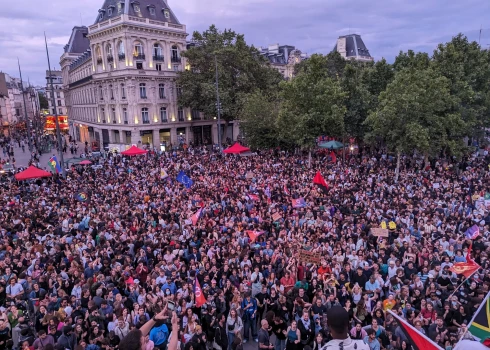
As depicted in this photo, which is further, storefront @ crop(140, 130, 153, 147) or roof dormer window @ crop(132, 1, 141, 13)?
storefront @ crop(140, 130, 153, 147)

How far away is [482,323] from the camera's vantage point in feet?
18.3

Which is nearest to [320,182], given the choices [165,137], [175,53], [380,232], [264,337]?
[380,232]

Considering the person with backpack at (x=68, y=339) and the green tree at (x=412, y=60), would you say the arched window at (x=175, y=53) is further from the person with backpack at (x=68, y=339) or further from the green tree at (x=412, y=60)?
the person with backpack at (x=68, y=339)

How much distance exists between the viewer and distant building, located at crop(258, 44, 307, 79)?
238ft

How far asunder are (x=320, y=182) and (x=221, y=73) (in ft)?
88.7

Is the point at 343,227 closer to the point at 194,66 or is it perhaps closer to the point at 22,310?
the point at 22,310

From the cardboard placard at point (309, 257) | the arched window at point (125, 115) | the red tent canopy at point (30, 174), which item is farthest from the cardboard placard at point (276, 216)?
the arched window at point (125, 115)

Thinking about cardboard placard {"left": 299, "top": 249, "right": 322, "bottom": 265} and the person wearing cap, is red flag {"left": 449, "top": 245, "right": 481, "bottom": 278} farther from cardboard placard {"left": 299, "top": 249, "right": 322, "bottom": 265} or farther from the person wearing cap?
the person wearing cap

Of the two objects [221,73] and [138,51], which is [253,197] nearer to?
[221,73]

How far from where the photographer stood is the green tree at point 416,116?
985 inches

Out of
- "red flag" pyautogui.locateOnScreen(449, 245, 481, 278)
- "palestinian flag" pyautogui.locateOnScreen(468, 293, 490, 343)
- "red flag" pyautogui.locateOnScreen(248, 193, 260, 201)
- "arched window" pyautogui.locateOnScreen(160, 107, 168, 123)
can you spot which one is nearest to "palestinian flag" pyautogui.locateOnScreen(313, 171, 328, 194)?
"red flag" pyautogui.locateOnScreen(248, 193, 260, 201)

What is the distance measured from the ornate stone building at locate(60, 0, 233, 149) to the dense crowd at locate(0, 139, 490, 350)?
2458 cm

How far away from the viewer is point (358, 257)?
12.1 metres

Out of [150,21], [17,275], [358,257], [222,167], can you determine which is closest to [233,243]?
[358,257]
